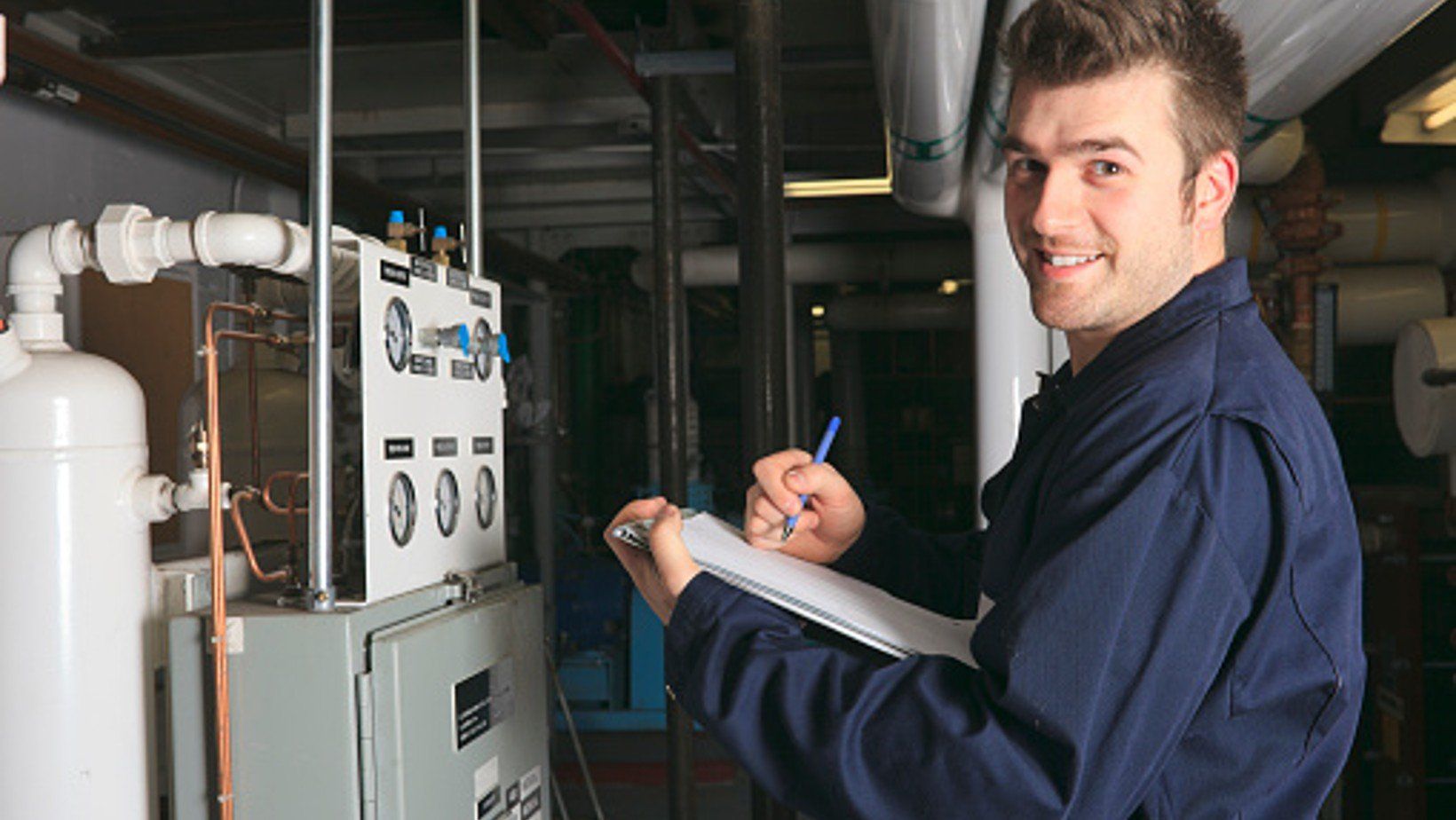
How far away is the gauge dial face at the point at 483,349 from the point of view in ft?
7.19

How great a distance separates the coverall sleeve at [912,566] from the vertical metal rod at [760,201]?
1013 millimetres

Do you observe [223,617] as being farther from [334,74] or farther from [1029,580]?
[334,74]

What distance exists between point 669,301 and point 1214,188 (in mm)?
2869

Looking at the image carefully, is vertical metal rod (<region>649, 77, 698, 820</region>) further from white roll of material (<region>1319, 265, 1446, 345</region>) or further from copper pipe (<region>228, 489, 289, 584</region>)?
white roll of material (<region>1319, 265, 1446, 345</region>)

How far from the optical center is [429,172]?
651 cm

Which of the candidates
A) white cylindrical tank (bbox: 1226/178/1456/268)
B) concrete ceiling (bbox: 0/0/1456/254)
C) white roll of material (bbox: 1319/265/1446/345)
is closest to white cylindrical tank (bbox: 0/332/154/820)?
concrete ceiling (bbox: 0/0/1456/254)

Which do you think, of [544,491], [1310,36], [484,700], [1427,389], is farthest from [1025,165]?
[544,491]

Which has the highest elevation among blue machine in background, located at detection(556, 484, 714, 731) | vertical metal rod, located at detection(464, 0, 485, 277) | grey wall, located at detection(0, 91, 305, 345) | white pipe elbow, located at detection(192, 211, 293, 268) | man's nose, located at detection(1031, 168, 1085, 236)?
grey wall, located at detection(0, 91, 305, 345)

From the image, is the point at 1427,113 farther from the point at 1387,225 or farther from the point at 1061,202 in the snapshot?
the point at 1061,202

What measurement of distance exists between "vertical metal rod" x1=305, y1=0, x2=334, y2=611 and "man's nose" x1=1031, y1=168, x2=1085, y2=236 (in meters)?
1.05

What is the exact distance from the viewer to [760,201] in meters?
2.45

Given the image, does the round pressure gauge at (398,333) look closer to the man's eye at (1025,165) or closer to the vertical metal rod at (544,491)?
the man's eye at (1025,165)

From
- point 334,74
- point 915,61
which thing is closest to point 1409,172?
point 915,61

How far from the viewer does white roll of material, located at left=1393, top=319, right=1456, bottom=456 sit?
3545 millimetres
